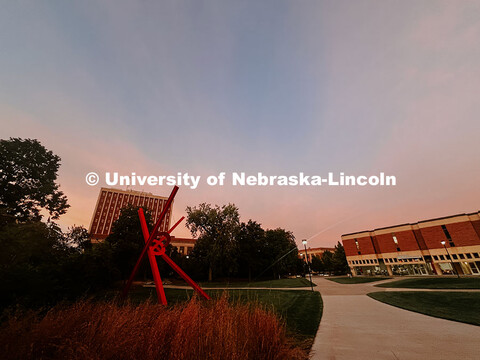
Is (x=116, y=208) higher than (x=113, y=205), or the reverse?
(x=113, y=205)

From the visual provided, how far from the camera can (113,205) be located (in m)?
99.8

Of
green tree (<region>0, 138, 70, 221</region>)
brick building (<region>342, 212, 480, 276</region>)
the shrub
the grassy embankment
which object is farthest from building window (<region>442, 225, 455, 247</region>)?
green tree (<region>0, 138, 70, 221</region>)

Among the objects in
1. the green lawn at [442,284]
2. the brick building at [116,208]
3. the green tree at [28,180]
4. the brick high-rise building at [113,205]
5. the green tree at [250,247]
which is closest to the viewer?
the green lawn at [442,284]

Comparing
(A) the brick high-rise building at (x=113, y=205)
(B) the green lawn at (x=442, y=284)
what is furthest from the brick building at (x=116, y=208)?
(B) the green lawn at (x=442, y=284)

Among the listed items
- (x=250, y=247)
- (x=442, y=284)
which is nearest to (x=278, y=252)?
(x=250, y=247)

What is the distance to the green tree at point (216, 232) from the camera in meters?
40.5

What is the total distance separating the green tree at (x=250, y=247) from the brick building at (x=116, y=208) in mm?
39795

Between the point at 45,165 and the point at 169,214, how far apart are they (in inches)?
3531

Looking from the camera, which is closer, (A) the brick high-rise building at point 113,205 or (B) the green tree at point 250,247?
(B) the green tree at point 250,247

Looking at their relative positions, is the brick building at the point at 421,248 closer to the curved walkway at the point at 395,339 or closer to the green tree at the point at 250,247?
the green tree at the point at 250,247

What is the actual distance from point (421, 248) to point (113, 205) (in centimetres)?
12164

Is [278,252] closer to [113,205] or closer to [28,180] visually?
[28,180]

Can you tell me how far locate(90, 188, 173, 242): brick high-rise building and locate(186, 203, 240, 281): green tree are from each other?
57.6m

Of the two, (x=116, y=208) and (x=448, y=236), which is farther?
(x=116, y=208)
